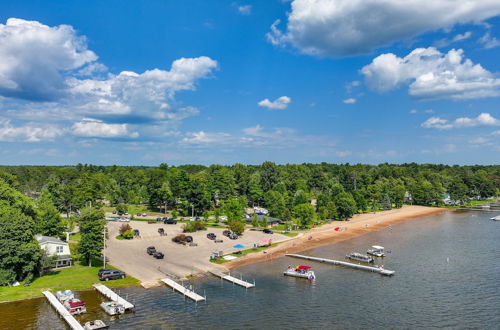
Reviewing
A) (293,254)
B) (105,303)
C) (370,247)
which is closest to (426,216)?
(370,247)

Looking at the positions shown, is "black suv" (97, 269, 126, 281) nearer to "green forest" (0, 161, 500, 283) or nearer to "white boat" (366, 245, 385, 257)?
"green forest" (0, 161, 500, 283)

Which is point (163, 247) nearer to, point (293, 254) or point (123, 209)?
point (293, 254)

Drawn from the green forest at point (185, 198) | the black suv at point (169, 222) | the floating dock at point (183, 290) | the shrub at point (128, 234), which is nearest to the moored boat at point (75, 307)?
the green forest at point (185, 198)

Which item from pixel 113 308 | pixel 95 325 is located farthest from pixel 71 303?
pixel 95 325

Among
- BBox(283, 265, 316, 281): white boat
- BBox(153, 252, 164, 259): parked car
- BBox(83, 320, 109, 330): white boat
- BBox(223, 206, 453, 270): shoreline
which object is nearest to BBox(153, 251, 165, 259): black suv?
BBox(153, 252, 164, 259): parked car

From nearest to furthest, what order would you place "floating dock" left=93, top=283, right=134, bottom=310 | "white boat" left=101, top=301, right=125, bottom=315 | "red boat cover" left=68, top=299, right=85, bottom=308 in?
"white boat" left=101, top=301, right=125, bottom=315, "red boat cover" left=68, top=299, right=85, bottom=308, "floating dock" left=93, top=283, right=134, bottom=310

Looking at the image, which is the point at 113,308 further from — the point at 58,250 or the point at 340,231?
the point at 340,231
